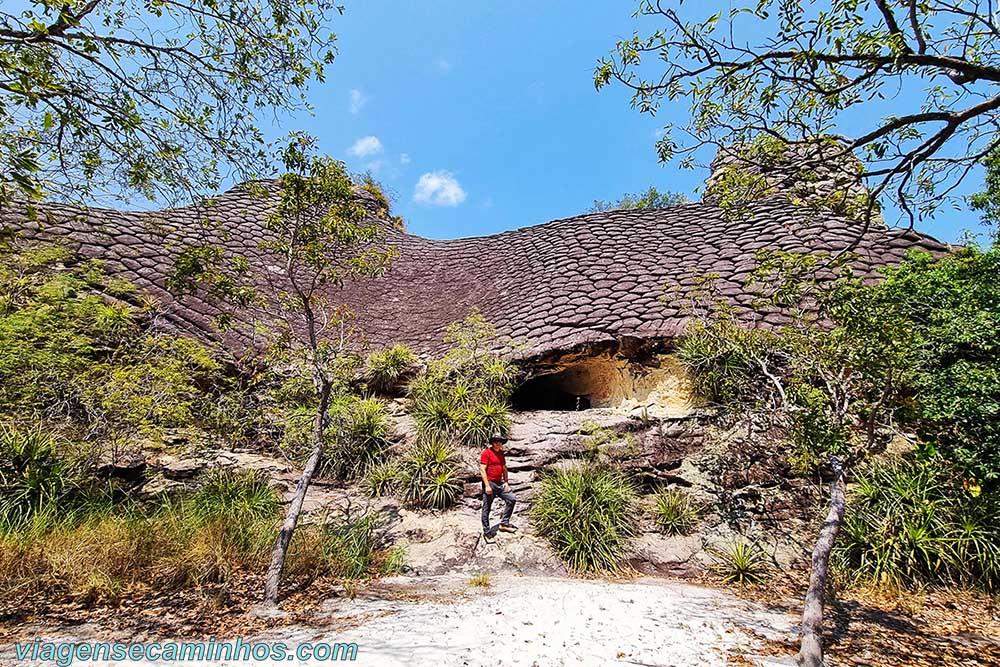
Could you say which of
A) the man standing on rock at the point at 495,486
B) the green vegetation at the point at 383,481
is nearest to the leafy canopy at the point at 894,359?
the man standing on rock at the point at 495,486

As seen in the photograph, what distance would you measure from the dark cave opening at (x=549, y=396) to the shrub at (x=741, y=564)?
11.2 feet

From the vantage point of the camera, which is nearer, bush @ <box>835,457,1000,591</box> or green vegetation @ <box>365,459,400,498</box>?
bush @ <box>835,457,1000,591</box>

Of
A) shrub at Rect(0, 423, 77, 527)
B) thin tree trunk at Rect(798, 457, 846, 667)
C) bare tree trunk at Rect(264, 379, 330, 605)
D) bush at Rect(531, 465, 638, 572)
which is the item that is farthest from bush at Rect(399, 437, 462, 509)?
thin tree trunk at Rect(798, 457, 846, 667)

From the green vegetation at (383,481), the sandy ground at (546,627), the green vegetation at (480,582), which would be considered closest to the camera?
the sandy ground at (546,627)

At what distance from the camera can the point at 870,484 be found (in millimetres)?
5789

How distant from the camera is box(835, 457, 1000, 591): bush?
16.4 ft

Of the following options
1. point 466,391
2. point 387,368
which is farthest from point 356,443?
point 466,391

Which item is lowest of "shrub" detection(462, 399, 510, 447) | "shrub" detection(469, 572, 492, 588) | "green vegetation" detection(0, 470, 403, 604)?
"shrub" detection(469, 572, 492, 588)

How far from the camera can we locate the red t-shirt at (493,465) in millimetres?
6195

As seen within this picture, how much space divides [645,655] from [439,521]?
11.9ft

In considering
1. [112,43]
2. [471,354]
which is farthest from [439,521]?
[112,43]

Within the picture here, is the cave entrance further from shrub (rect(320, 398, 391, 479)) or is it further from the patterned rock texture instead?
shrub (rect(320, 398, 391, 479))

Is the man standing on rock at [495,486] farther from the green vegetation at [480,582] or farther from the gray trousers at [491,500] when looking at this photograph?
the green vegetation at [480,582]

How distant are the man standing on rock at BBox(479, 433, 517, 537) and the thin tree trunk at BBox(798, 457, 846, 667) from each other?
10.6 feet
